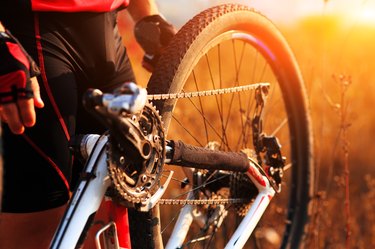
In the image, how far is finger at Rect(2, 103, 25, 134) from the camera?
159cm

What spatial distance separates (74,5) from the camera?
6.30 ft

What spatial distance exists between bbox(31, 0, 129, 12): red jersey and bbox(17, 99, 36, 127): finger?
14.2 inches

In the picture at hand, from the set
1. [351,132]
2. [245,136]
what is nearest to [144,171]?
[245,136]

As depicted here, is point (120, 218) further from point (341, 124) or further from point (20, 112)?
point (341, 124)

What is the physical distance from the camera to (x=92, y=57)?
2.05 meters

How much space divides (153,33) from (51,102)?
0.59 meters

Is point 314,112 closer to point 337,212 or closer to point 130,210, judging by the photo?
point 337,212

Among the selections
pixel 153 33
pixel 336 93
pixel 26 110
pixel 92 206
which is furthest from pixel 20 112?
pixel 336 93

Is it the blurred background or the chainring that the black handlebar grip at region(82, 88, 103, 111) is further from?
the blurred background

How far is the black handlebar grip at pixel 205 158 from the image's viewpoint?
1.93 metres

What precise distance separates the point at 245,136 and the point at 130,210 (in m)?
0.84

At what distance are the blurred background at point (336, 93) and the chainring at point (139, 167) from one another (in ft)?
5.11

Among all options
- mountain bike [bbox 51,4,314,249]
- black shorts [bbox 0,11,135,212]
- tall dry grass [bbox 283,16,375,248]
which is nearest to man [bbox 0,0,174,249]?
black shorts [bbox 0,11,135,212]

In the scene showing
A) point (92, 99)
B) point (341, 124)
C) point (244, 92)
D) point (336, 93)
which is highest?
point (92, 99)
